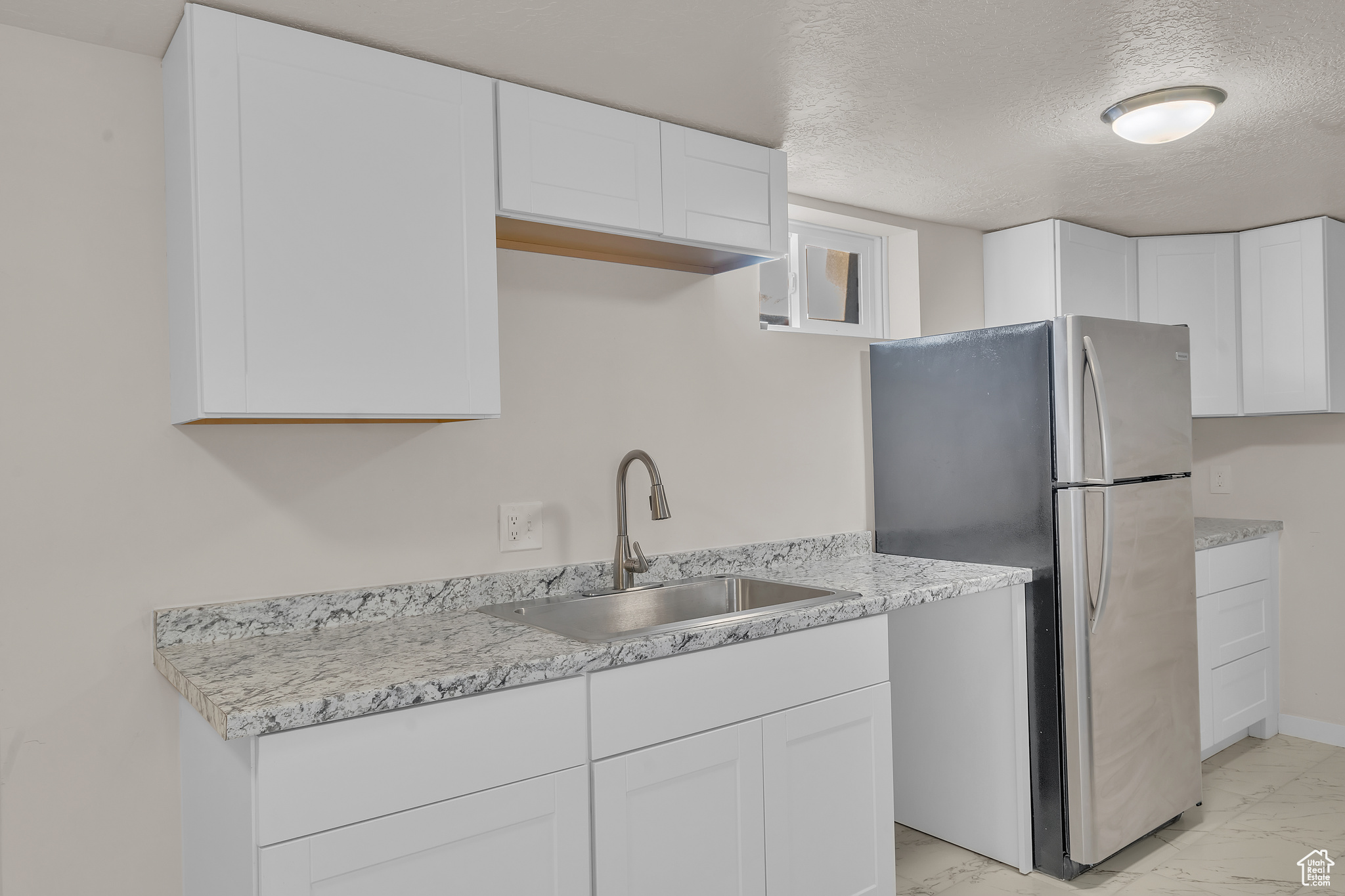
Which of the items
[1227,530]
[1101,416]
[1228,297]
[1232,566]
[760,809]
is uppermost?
[1228,297]

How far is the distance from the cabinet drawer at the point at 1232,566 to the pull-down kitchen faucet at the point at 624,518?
7.17 feet

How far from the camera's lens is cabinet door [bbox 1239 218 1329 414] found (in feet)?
11.0

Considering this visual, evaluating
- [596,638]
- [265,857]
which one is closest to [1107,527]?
[596,638]

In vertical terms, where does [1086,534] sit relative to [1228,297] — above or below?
below

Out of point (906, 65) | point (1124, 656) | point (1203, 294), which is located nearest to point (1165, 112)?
point (906, 65)

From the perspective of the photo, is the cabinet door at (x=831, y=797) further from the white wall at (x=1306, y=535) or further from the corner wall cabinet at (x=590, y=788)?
the white wall at (x=1306, y=535)

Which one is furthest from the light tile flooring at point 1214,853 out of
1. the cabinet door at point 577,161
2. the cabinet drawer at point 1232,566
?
the cabinet door at point 577,161

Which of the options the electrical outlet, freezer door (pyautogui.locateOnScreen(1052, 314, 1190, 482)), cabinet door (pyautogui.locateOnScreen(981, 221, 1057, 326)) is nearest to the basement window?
cabinet door (pyautogui.locateOnScreen(981, 221, 1057, 326))

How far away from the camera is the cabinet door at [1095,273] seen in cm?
323

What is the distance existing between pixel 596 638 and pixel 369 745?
0.47 metres

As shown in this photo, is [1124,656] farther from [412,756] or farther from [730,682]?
[412,756]

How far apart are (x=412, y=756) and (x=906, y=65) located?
1688 mm

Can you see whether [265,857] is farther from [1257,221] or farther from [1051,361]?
[1257,221]

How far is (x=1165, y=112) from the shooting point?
209cm
